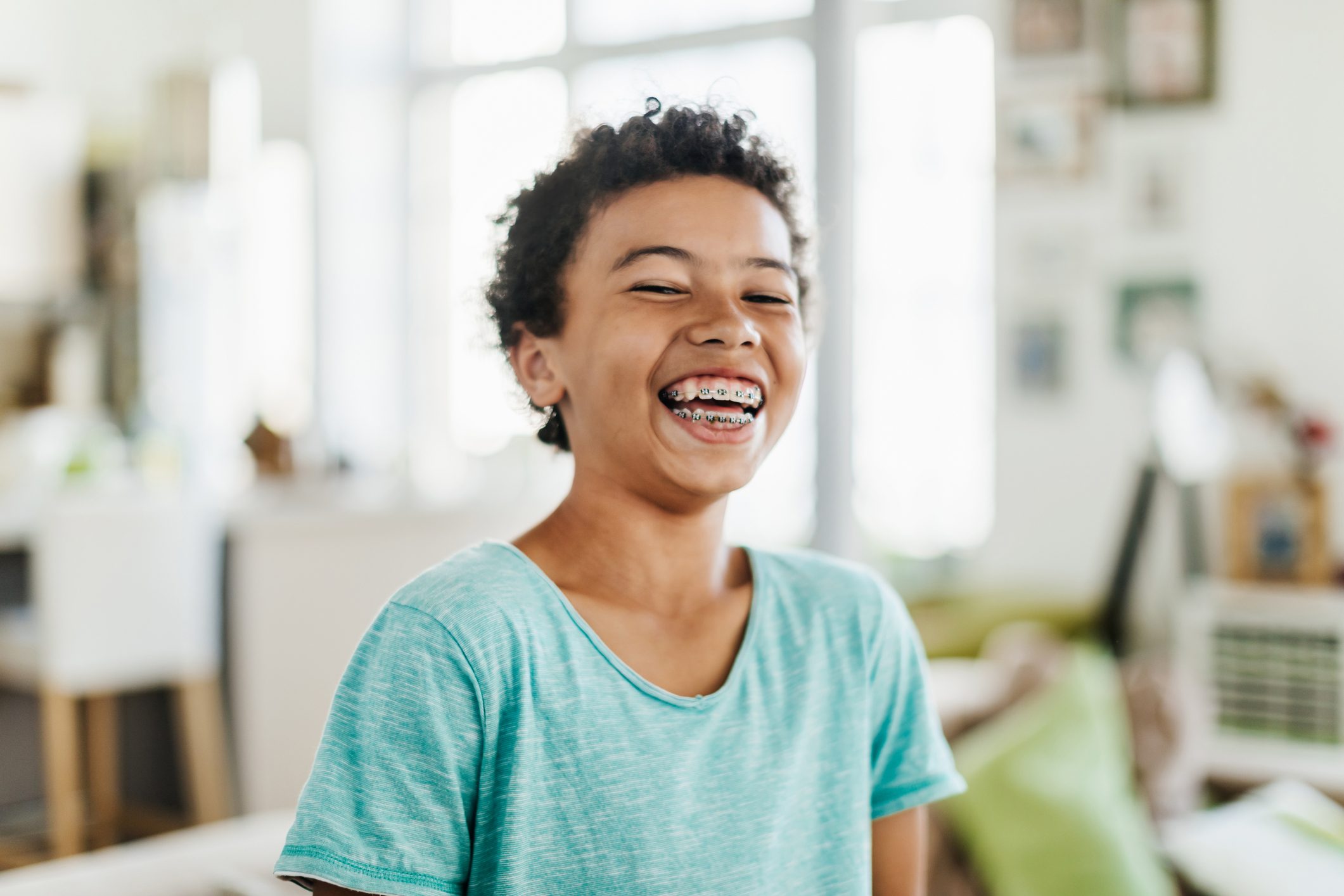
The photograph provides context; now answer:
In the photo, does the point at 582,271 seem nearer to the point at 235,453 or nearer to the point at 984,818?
the point at 984,818

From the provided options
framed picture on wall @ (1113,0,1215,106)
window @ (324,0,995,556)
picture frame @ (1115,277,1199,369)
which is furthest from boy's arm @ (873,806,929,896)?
framed picture on wall @ (1113,0,1215,106)

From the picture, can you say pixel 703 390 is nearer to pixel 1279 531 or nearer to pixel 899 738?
pixel 899 738

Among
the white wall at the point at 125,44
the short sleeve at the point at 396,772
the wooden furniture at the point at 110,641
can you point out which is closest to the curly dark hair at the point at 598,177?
the short sleeve at the point at 396,772

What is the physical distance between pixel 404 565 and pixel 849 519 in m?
1.22

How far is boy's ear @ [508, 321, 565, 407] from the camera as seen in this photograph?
2.67 ft

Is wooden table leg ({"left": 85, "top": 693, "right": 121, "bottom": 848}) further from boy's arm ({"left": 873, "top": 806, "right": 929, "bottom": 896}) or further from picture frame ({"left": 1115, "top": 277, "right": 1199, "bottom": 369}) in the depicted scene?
picture frame ({"left": 1115, "top": 277, "right": 1199, "bottom": 369})

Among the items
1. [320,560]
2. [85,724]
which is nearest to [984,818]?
[320,560]

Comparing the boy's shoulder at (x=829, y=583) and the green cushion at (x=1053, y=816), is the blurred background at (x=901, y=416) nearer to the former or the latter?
the green cushion at (x=1053, y=816)

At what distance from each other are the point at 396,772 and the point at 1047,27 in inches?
119

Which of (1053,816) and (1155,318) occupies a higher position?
(1155,318)

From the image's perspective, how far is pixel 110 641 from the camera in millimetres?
2625

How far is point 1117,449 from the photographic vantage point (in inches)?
122

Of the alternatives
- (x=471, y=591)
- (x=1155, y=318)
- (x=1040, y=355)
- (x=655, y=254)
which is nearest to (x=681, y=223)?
(x=655, y=254)

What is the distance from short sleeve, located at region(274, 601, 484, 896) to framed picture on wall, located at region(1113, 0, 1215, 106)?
2.71 m
